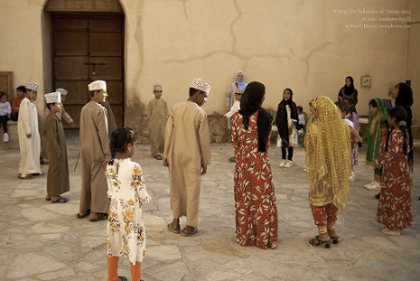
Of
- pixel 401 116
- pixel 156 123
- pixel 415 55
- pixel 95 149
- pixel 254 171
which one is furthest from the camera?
pixel 415 55

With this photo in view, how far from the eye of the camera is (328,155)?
3.95m

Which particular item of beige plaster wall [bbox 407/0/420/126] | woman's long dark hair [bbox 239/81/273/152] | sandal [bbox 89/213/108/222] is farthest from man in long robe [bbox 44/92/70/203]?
beige plaster wall [bbox 407/0/420/126]

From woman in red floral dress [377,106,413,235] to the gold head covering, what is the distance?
2.39ft

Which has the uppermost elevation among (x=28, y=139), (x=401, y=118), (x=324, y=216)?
(x=401, y=118)

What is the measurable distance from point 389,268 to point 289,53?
7443 mm

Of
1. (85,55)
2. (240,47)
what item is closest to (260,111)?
(240,47)

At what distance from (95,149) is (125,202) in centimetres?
168

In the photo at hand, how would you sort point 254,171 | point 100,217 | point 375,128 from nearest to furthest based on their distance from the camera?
point 254,171 → point 100,217 → point 375,128

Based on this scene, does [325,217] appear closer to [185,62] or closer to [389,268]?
[389,268]

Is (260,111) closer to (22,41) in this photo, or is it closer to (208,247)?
(208,247)

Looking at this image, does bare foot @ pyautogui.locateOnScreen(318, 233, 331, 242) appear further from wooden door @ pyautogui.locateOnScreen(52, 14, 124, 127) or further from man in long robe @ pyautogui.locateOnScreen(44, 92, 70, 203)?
wooden door @ pyautogui.locateOnScreen(52, 14, 124, 127)

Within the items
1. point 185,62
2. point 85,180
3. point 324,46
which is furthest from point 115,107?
point 85,180

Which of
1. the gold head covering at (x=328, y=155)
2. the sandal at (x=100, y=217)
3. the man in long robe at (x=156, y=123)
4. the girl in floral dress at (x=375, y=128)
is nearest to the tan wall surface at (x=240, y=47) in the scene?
the man in long robe at (x=156, y=123)

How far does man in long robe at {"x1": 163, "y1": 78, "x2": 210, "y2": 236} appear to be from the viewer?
14.0 ft
